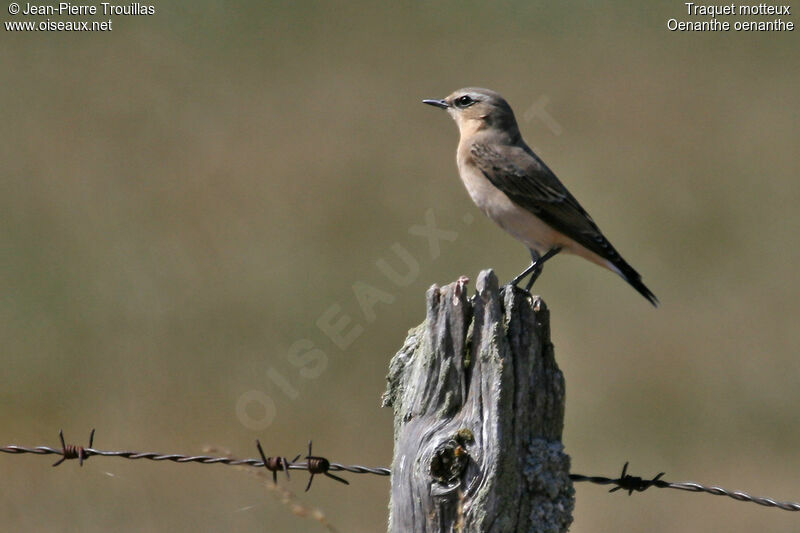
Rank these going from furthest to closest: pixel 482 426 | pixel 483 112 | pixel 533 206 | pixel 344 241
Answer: pixel 344 241 < pixel 483 112 < pixel 533 206 < pixel 482 426

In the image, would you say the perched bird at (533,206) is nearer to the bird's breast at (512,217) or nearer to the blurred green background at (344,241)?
the bird's breast at (512,217)

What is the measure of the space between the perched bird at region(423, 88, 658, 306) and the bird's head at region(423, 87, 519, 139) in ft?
1.02

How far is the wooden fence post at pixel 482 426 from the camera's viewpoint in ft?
11.4

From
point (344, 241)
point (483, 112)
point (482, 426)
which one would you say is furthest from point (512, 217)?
point (344, 241)

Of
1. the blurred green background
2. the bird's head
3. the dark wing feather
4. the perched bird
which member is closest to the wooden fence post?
the perched bird

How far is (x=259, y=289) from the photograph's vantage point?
11.1 metres

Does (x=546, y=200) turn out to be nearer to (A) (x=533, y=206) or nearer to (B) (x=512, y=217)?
(A) (x=533, y=206)

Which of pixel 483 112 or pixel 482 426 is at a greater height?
pixel 483 112

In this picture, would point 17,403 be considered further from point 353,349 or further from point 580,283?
point 580,283

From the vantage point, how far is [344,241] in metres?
11.5

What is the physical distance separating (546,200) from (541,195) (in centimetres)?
6

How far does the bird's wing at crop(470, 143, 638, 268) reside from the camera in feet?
22.1

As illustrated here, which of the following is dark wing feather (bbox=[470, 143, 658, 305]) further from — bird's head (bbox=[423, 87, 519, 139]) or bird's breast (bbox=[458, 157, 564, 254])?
bird's head (bbox=[423, 87, 519, 139])

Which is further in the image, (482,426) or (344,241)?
(344,241)
